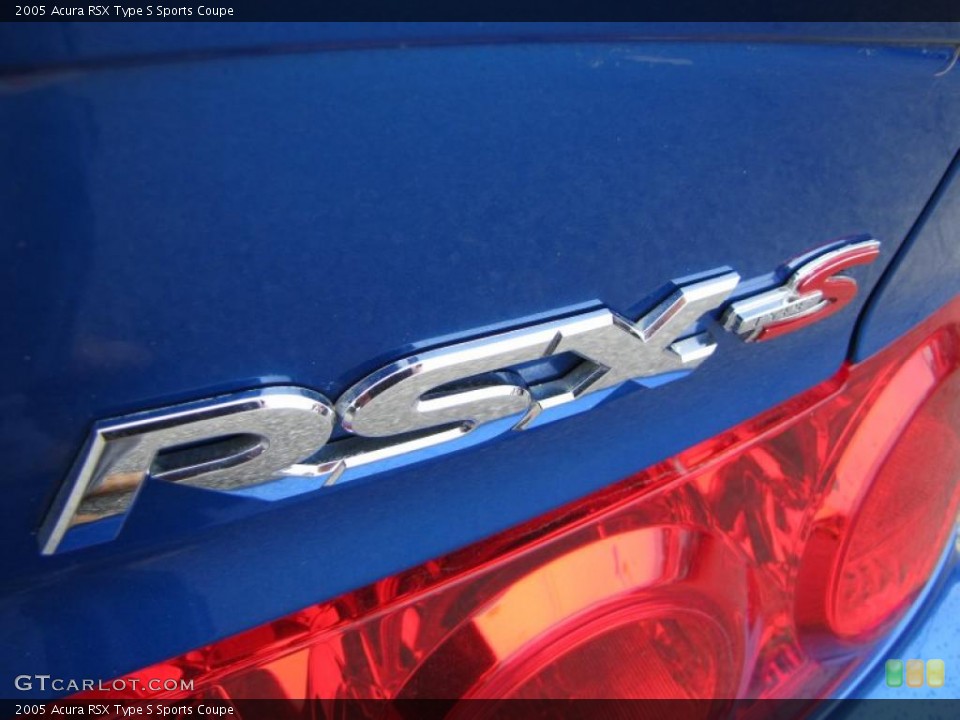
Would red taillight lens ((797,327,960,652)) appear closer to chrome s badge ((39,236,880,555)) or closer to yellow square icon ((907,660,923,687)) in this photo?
yellow square icon ((907,660,923,687))

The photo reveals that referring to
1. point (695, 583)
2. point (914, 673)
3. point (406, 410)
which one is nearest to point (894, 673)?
point (914, 673)

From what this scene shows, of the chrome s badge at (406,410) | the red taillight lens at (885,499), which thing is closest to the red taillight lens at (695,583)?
the red taillight lens at (885,499)

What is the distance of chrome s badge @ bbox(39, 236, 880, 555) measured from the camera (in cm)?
54

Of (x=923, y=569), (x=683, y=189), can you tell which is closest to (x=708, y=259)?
(x=683, y=189)

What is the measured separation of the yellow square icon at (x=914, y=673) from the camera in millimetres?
1128

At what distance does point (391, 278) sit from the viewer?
1.84ft

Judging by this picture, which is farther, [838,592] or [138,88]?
[838,592]

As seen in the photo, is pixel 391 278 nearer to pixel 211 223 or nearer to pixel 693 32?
pixel 211 223

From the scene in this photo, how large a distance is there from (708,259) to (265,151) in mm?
356

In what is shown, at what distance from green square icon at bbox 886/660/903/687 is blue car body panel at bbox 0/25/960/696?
533 millimetres
